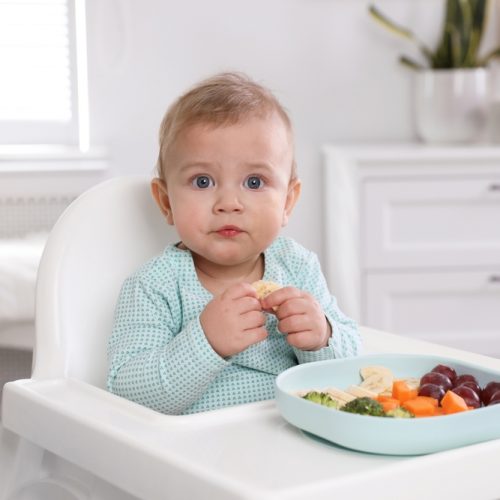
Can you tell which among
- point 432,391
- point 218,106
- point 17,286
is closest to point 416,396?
point 432,391

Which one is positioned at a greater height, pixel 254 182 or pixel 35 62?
pixel 35 62

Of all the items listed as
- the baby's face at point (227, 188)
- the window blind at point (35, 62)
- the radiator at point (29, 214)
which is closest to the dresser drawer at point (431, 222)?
the radiator at point (29, 214)

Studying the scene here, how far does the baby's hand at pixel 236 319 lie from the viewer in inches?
46.3

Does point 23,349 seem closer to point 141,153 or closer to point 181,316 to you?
point 141,153

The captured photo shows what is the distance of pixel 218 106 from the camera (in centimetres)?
134

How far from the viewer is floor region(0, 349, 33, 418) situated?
2.73 meters

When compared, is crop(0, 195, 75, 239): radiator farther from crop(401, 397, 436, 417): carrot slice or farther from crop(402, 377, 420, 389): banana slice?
crop(401, 397, 436, 417): carrot slice

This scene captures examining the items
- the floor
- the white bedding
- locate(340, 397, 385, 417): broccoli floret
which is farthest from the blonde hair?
the floor

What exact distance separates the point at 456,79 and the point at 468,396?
2.37 metres

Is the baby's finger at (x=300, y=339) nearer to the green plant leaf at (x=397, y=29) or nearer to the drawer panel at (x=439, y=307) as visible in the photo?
the drawer panel at (x=439, y=307)

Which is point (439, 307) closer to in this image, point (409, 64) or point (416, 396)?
point (409, 64)

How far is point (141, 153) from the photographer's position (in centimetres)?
338

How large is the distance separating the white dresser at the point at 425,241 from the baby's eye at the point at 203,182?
5.67 ft

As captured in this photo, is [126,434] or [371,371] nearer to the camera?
[126,434]
